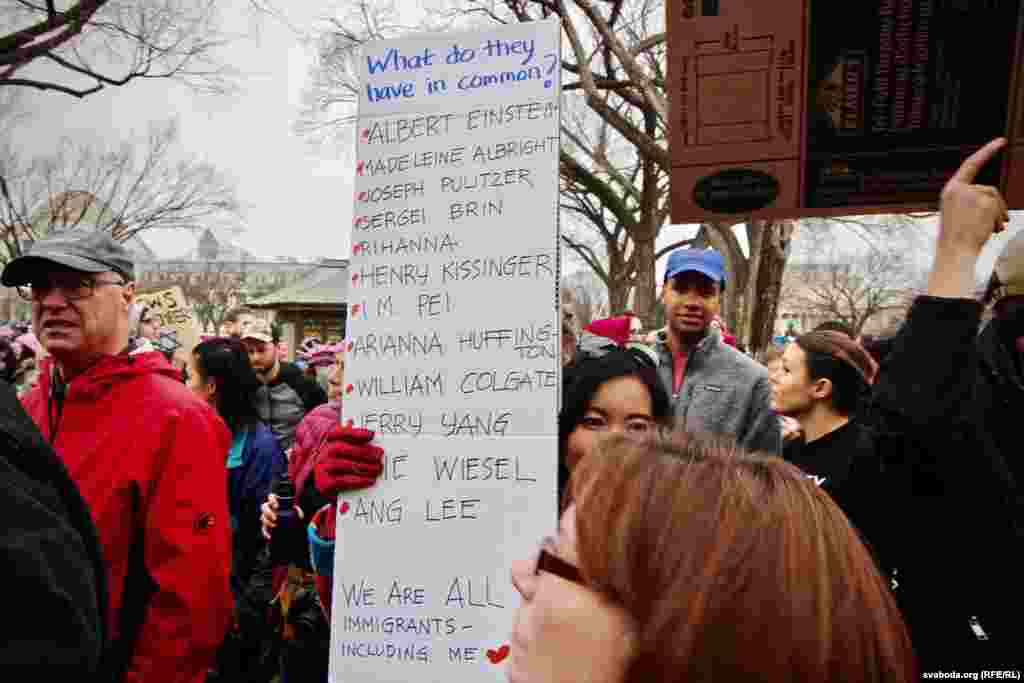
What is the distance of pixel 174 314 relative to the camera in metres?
6.45

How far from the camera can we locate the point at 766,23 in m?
1.61

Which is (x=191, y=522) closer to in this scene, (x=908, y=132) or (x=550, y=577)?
(x=550, y=577)

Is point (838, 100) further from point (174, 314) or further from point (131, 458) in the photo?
point (174, 314)

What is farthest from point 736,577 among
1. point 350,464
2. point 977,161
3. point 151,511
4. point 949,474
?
point 151,511

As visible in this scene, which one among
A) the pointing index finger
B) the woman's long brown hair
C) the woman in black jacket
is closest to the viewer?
the woman's long brown hair

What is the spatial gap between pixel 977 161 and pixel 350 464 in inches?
61.7

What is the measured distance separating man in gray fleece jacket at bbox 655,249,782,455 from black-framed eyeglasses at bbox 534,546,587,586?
1.91 m

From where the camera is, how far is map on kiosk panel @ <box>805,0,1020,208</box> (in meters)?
1.54

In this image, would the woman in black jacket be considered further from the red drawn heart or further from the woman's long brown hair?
the red drawn heart

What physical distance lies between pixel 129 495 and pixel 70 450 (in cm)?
24

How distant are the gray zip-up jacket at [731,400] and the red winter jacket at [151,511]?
1.69 meters

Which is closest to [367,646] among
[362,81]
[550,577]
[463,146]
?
[550,577]

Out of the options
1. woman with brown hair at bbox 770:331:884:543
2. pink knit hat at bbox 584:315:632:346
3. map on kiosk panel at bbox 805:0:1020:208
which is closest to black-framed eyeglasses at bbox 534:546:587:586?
map on kiosk panel at bbox 805:0:1020:208

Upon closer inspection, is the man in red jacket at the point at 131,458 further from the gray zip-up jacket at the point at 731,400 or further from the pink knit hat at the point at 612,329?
the pink knit hat at the point at 612,329
